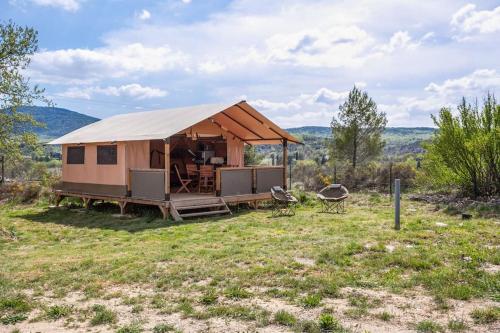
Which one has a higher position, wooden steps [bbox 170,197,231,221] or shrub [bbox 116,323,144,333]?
wooden steps [bbox 170,197,231,221]

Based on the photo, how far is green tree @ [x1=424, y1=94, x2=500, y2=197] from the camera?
1284cm

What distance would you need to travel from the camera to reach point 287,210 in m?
12.6

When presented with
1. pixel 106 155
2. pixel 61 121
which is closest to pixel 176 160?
pixel 106 155

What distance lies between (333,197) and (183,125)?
185 inches

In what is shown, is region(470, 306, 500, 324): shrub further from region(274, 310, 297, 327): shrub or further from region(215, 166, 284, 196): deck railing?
region(215, 166, 284, 196): deck railing

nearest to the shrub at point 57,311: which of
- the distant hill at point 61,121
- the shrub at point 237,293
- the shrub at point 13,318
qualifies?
the shrub at point 13,318

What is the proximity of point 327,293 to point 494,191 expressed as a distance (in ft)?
33.7

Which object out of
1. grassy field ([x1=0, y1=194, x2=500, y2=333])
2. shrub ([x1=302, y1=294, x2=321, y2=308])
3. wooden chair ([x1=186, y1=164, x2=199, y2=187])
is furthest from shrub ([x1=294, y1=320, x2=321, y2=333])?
wooden chair ([x1=186, y1=164, x2=199, y2=187])

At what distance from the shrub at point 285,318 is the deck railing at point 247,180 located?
8660mm

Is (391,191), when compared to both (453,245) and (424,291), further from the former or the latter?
(424,291)

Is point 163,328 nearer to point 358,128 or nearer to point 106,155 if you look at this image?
point 106,155

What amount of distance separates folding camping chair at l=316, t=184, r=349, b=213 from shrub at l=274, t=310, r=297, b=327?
805cm

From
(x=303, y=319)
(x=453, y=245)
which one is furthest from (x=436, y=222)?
(x=303, y=319)

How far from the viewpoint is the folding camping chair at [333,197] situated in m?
12.3
